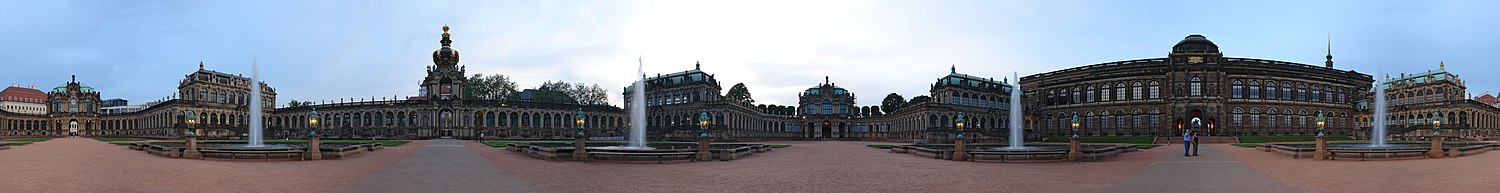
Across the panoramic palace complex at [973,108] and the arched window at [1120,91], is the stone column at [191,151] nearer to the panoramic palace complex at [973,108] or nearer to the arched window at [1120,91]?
the panoramic palace complex at [973,108]

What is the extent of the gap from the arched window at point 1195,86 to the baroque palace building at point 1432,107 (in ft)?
55.9

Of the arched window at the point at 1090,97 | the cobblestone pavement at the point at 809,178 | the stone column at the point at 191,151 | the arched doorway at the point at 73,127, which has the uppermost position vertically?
the arched window at the point at 1090,97

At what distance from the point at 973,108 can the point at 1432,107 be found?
42.0 m

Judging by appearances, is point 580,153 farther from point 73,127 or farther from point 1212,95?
point 73,127

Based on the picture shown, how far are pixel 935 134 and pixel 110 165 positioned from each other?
223 ft

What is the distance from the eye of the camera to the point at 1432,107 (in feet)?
269

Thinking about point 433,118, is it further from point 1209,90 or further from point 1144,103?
point 1209,90

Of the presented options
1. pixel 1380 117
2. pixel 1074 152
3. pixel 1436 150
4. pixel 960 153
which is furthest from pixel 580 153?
pixel 1380 117

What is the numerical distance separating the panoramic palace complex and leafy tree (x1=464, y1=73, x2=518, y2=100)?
25.5 meters

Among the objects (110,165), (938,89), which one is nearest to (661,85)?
(938,89)

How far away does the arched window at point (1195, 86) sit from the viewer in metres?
77.4

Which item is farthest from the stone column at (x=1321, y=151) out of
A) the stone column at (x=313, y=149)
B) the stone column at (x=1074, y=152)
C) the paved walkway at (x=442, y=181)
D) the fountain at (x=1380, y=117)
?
the stone column at (x=313, y=149)

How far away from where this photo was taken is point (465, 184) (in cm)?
1603

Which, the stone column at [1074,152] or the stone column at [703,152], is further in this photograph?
the stone column at [1074,152]
